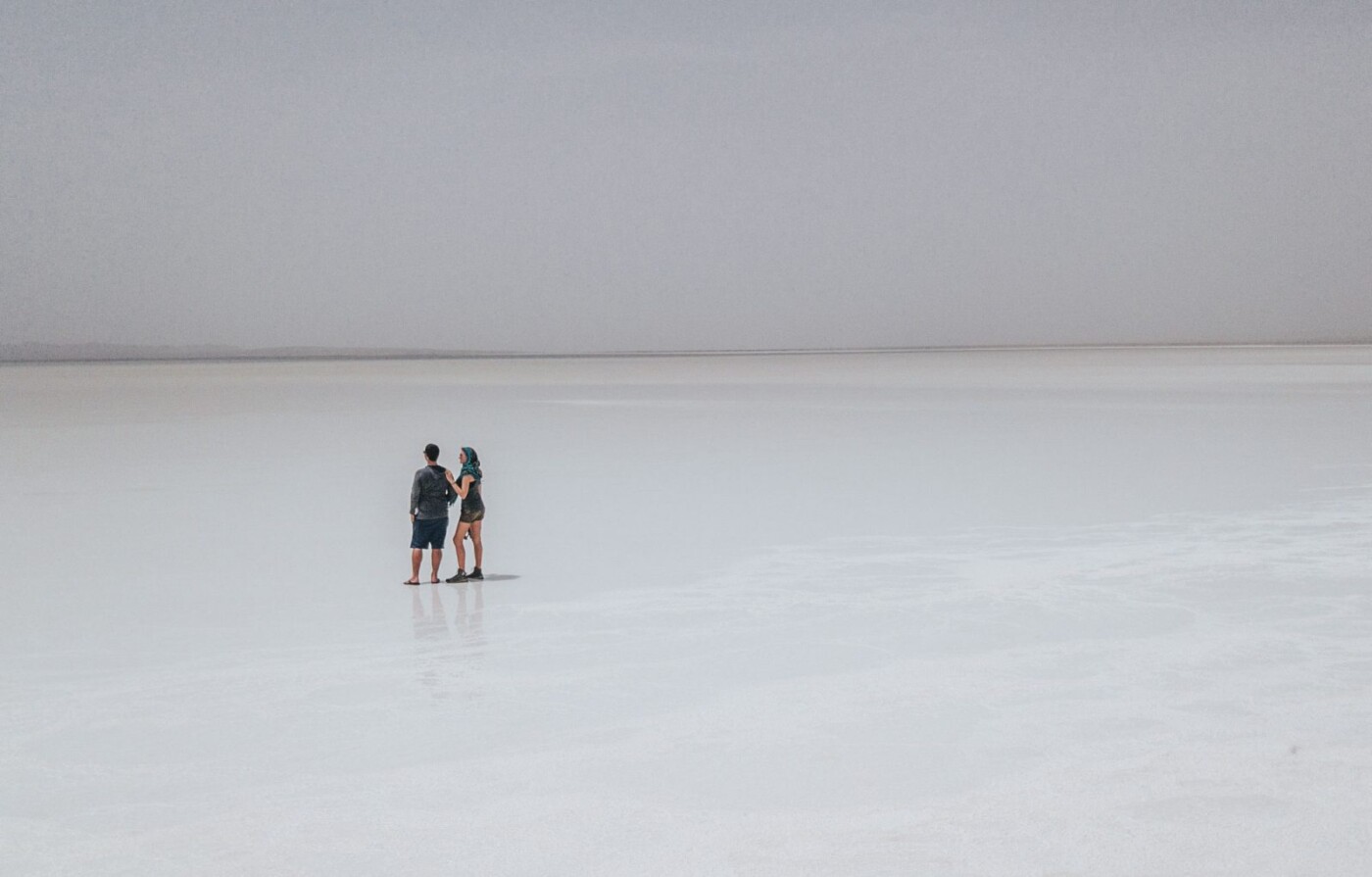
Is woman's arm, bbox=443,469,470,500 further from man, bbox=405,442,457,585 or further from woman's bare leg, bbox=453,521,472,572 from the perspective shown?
woman's bare leg, bbox=453,521,472,572

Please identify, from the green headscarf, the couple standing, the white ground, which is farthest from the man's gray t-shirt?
the white ground

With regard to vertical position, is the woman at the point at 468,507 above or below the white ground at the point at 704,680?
above

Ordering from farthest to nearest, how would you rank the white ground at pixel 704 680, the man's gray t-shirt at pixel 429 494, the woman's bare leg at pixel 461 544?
the woman's bare leg at pixel 461 544, the man's gray t-shirt at pixel 429 494, the white ground at pixel 704 680

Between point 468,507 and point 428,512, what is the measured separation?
269 mm

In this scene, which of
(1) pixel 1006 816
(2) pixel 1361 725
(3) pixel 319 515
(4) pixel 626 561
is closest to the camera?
(1) pixel 1006 816

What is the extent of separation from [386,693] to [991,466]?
1023 centimetres

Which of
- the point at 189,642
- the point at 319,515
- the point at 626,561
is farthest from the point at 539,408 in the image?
the point at 189,642

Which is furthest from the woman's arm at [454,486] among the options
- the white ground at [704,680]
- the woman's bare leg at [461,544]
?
the white ground at [704,680]

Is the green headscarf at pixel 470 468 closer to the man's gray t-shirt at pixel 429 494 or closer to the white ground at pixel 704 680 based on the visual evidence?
the man's gray t-shirt at pixel 429 494

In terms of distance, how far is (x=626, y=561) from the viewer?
868cm

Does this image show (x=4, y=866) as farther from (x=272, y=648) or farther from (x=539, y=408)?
(x=539, y=408)

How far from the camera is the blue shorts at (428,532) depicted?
783cm

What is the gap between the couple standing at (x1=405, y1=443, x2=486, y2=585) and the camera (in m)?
7.83

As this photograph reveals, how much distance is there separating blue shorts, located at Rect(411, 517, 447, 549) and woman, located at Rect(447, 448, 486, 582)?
0.10 meters
